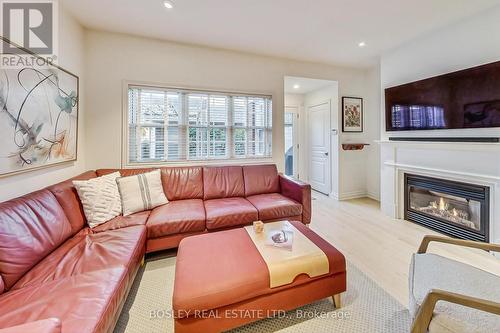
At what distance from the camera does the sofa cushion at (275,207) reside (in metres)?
2.54

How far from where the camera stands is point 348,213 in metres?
3.61

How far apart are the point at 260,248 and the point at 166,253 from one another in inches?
52.3

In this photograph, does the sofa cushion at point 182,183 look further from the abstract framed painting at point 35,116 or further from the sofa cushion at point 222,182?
the abstract framed painting at point 35,116

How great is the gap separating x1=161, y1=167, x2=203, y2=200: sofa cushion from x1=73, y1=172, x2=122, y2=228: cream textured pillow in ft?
1.99

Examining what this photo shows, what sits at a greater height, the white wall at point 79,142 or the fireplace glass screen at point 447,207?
the white wall at point 79,142

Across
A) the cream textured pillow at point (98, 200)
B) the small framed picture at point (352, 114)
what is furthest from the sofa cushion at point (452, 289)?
the small framed picture at point (352, 114)

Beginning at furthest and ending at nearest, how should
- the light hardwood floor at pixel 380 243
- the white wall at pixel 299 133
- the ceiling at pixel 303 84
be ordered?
the white wall at pixel 299 133 → the ceiling at pixel 303 84 → the light hardwood floor at pixel 380 243

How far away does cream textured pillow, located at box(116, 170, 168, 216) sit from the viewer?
7.72 feet

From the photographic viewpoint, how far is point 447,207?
2.88 m

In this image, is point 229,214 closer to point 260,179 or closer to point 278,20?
point 260,179

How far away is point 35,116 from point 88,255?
130 cm

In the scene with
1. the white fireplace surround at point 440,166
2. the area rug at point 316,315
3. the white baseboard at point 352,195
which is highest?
the white fireplace surround at point 440,166

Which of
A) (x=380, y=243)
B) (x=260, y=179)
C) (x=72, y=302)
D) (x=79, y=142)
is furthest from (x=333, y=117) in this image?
(x=72, y=302)

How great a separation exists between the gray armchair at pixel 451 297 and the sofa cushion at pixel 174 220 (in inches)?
70.2
